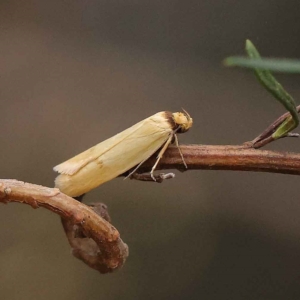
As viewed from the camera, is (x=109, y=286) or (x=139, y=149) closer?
(x=139, y=149)

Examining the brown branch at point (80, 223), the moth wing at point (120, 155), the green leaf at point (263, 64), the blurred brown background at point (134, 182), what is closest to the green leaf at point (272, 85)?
the green leaf at point (263, 64)

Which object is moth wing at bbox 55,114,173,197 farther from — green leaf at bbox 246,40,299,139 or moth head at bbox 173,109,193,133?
green leaf at bbox 246,40,299,139

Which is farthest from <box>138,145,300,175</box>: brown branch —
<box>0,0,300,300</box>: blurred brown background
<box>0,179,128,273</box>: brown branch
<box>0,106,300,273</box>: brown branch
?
<box>0,0,300,300</box>: blurred brown background

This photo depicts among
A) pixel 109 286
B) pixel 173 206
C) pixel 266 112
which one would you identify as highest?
pixel 266 112

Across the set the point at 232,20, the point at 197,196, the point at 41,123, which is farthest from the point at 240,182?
the point at 41,123

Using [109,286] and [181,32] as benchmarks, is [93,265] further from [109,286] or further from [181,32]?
[181,32]

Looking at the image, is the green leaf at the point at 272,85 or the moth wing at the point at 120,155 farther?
the moth wing at the point at 120,155

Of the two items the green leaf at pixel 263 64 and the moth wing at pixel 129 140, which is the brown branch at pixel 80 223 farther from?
the green leaf at pixel 263 64
